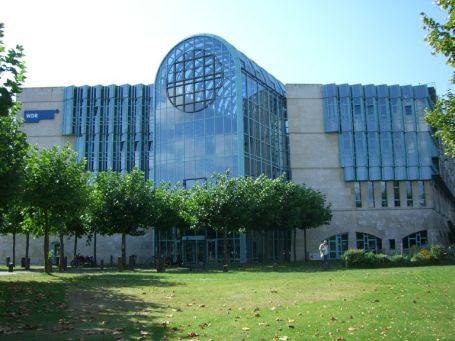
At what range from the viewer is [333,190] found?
59781 millimetres

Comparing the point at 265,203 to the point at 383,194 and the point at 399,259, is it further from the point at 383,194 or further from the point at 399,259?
the point at 383,194

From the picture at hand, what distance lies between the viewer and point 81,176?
29.1 metres

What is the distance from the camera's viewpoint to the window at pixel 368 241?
58438 millimetres

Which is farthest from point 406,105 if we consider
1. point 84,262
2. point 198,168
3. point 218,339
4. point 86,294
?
point 218,339

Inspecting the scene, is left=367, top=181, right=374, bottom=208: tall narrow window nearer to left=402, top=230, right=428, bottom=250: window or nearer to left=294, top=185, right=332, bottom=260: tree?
left=402, top=230, right=428, bottom=250: window

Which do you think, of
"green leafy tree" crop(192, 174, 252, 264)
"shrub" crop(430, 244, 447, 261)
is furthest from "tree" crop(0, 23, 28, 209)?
"shrub" crop(430, 244, 447, 261)

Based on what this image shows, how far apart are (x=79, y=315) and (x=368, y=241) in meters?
51.5

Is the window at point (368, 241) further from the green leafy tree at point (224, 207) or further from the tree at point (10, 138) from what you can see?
the tree at point (10, 138)

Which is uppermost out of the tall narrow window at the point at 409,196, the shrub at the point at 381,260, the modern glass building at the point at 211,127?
the modern glass building at the point at 211,127

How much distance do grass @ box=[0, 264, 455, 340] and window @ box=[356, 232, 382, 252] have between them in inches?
1678

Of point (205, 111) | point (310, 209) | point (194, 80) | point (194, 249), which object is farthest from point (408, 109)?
point (194, 249)

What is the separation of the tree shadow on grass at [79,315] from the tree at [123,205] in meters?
18.9

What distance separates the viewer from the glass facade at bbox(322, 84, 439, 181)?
2323 inches

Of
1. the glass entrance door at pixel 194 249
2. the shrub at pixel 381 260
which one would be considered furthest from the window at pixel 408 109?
the shrub at pixel 381 260
